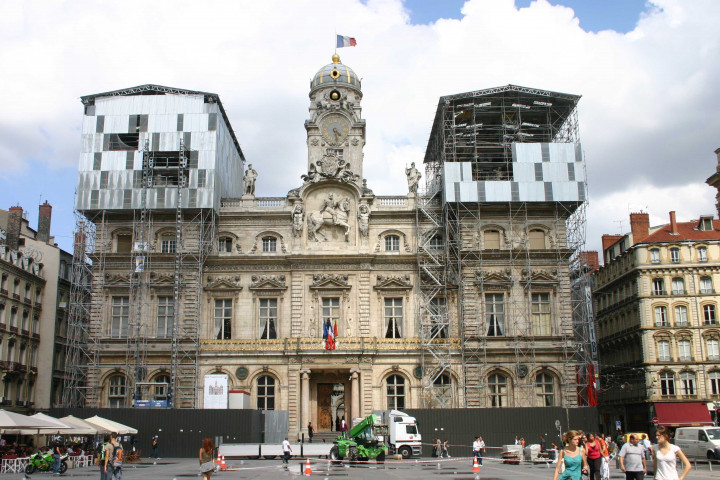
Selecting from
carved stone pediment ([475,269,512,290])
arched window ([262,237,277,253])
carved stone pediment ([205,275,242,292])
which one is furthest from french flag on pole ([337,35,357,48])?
carved stone pediment ([475,269,512,290])

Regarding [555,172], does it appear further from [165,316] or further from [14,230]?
[14,230]

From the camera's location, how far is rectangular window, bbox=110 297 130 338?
5333cm

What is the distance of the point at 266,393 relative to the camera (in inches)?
2060

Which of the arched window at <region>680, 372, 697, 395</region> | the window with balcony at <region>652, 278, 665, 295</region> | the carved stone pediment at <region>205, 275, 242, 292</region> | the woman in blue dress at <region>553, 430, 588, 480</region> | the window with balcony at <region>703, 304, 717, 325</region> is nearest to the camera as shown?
the woman in blue dress at <region>553, 430, 588, 480</region>

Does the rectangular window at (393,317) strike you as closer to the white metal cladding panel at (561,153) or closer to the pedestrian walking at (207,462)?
the white metal cladding panel at (561,153)

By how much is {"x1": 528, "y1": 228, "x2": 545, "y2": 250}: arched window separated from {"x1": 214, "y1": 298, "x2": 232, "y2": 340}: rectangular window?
71.9 ft

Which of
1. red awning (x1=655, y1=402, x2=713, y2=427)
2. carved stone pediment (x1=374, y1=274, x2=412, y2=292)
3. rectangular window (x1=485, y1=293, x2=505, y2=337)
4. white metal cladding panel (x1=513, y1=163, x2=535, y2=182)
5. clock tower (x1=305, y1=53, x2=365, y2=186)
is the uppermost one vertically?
clock tower (x1=305, y1=53, x2=365, y2=186)

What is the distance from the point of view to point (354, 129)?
190ft

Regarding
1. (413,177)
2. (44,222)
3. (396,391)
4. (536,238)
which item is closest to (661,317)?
(536,238)

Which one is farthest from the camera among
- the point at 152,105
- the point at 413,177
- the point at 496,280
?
the point at 413,177

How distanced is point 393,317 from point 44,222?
34.2 metres

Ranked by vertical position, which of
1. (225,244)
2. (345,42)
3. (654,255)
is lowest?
(225,244)

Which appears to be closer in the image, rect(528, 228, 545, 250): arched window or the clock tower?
rect(528, 228, 545, 250): arched window

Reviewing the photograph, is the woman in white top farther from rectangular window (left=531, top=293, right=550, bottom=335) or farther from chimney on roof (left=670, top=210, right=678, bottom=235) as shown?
chimney on roof (left=670, top=210, right=678, bottom=235)
